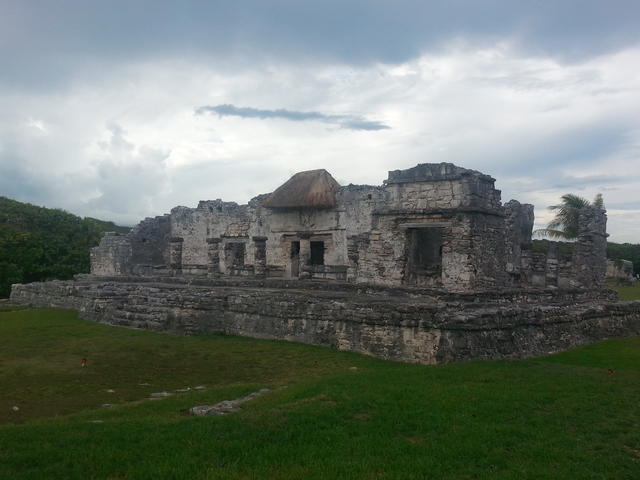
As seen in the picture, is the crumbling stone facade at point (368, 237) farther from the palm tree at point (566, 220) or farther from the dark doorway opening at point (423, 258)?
the palm tree at point (566, 220)

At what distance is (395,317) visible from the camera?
377 inches

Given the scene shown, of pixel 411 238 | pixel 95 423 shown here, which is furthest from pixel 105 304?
pixel 95 423

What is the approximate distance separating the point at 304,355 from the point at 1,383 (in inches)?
181

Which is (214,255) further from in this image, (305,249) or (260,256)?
(305,249)

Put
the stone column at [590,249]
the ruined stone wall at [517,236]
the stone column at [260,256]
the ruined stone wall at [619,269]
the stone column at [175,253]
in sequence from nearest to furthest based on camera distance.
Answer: the ruined stone wall at [517,236]
the stone column at [590,249]
the stone column at [260,256]
the stone column at [175,253]
the ruined stone wall at [619,269]

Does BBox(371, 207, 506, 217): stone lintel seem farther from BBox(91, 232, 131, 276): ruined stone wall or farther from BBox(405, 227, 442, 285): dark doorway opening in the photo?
BBox(91, 232, 131, 276): ruined stone wall

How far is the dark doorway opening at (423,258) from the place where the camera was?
1385 cm

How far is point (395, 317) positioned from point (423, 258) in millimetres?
7210

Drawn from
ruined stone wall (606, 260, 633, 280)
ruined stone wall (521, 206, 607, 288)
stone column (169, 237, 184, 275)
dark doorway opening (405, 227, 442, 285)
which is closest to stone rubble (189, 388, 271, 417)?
dark doorway opening (405, 227, 442, 285)

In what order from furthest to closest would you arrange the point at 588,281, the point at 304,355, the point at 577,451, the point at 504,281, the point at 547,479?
1. the point at 588,281
2. the point at 504,281
3. the point at 304,355
4. the point at 577,451
5. the point at 547,479

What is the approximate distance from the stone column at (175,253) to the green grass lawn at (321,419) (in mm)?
14409

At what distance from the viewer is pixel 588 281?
15.5 metres

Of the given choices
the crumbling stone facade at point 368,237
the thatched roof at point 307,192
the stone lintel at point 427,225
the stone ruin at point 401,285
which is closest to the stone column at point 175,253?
the crumbling stone facade at point 368,237

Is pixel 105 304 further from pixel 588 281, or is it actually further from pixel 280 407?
pixel 588 281
